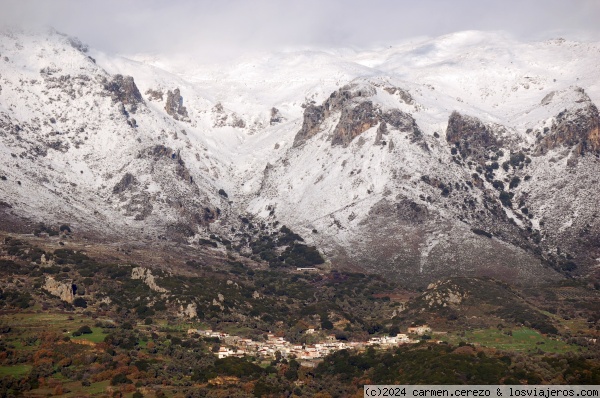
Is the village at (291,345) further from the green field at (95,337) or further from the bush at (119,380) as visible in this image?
the bush at (119,380)

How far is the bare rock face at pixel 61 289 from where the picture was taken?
187m

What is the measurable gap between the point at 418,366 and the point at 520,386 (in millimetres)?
19469

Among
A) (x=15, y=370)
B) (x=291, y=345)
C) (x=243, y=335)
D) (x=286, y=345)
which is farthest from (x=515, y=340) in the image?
(x=15, y=370)

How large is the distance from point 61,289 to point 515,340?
271 feet

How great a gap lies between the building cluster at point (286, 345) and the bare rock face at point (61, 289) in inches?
1064

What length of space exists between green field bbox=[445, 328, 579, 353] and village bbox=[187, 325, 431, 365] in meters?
8.21

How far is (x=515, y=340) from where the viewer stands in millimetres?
166625

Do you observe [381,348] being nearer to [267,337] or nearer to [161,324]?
[267,337]

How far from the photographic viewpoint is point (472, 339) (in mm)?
168375

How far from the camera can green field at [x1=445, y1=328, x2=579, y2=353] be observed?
159 meters

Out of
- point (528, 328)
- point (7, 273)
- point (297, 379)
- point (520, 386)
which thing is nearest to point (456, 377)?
point (520, 386)

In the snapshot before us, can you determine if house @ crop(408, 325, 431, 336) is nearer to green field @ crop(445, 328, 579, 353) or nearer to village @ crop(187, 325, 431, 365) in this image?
village @ crop(187, 325, 431, 365)

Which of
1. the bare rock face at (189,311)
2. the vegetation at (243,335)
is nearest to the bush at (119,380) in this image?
the vegetation at (243,335)

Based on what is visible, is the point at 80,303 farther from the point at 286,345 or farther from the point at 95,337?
the point at 286,345
